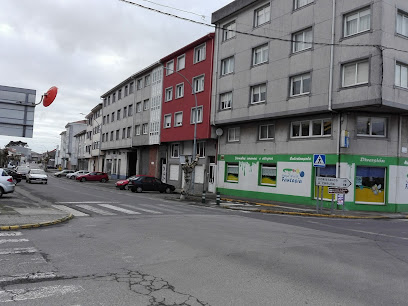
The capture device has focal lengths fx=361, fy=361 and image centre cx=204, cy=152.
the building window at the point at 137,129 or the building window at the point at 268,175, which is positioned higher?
the building window at the point at 137,129

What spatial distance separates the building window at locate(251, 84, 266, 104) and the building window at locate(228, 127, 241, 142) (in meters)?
3.26

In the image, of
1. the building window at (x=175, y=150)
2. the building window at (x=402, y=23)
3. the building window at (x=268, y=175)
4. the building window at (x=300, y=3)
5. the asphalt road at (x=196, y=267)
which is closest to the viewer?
the asphalt road at (x=196, y=267)

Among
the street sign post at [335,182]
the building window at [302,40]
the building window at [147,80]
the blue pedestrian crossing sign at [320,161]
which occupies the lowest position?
the street sign post at [335,182]

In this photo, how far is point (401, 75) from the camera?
20.0 m

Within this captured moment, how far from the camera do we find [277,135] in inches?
978

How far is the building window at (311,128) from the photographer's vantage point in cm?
2164

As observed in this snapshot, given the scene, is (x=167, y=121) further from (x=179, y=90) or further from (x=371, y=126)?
(x=371, y=126)

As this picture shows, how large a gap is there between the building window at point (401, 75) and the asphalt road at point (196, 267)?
12535 millimetres

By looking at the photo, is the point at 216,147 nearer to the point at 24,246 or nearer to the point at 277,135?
the point at 277,135

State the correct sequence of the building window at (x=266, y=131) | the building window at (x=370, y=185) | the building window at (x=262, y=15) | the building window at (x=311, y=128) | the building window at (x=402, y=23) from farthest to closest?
1. the building window at (x=262, y=15)
2. the building window at (x=266, y=131)
3. the building window at (x=311, y=128)
4. the building window at (x=370, y=185)
5. the building window at (x=402, y=23)

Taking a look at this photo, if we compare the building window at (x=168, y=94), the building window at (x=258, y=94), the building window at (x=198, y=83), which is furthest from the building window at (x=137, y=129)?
the building window at (x=258, y=94)

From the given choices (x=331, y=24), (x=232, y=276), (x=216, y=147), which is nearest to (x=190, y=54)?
(x=216, y=147)

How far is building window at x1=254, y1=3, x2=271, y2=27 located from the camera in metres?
26.2

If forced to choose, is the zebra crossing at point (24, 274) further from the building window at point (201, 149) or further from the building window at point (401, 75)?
the building window at point (201, 149)
